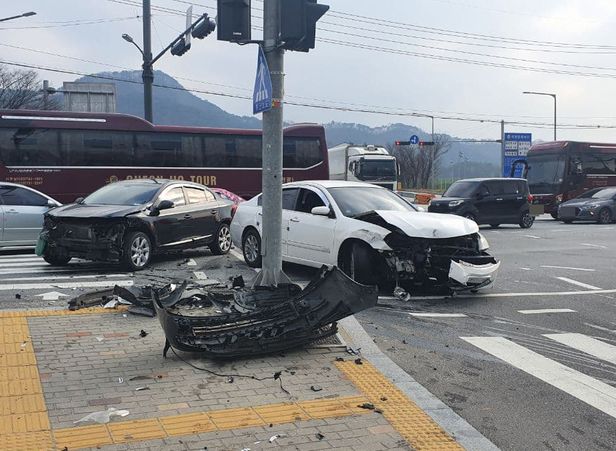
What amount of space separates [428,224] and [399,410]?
476cm

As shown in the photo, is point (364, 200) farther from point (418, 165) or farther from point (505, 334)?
point (418, 165)

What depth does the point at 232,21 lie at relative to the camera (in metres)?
6.76

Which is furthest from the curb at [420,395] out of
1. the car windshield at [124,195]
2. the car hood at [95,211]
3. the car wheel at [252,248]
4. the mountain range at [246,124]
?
the mountain range at [246,124]

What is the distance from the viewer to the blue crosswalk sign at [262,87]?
22.2 feet

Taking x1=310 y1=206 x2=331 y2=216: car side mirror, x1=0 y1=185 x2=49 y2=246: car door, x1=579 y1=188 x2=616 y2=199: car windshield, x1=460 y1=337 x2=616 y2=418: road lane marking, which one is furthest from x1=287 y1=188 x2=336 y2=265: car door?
x1=579 y1=188 x2=616 y2=199: car windshield

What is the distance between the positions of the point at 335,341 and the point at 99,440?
2746 mm

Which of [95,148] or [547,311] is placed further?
[95,148]

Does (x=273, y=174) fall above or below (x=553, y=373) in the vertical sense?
above

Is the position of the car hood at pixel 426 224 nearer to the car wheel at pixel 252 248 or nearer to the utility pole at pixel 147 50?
the car wheel at pixel 252 248

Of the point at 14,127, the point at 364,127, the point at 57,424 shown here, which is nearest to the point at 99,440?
the point at 57,424

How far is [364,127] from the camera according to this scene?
119 metres

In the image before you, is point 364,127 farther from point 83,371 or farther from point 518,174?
point 83,371

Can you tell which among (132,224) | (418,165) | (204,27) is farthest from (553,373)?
(418,165)

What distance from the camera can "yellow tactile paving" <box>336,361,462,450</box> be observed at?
416cm
